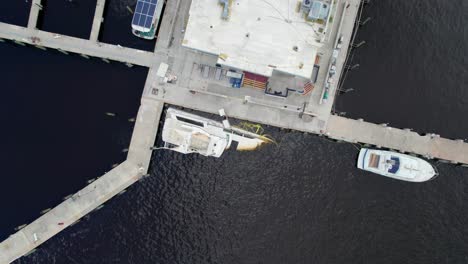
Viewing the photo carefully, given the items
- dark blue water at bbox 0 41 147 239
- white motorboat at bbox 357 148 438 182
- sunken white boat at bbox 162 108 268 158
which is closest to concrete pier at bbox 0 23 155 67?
dark blue water at bbox 0 41 147 239

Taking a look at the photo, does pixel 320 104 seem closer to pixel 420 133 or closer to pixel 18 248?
pixel 420 133

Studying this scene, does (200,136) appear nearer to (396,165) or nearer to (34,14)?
(396,165)

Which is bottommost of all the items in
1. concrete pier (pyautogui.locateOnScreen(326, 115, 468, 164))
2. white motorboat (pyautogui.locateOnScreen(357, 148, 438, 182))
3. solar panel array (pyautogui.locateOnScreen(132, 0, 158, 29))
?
white motorboat (pyautogui.locateOnScreen(357, 148, 438, 182))

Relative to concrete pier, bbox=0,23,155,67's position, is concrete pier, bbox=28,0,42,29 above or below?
above

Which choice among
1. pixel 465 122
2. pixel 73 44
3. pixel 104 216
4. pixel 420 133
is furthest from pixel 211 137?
pixel 465 122

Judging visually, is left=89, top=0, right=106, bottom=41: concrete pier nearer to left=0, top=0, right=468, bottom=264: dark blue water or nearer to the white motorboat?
left=0, top=0, right=468, bottom=264: dark blue water

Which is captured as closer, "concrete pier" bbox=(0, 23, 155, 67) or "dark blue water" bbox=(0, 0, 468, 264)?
"concrete pier" bbox=(0, 23, 155, 67)

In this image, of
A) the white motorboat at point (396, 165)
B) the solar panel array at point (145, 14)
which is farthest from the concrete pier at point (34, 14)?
the white motorboat at point (396, 165)
